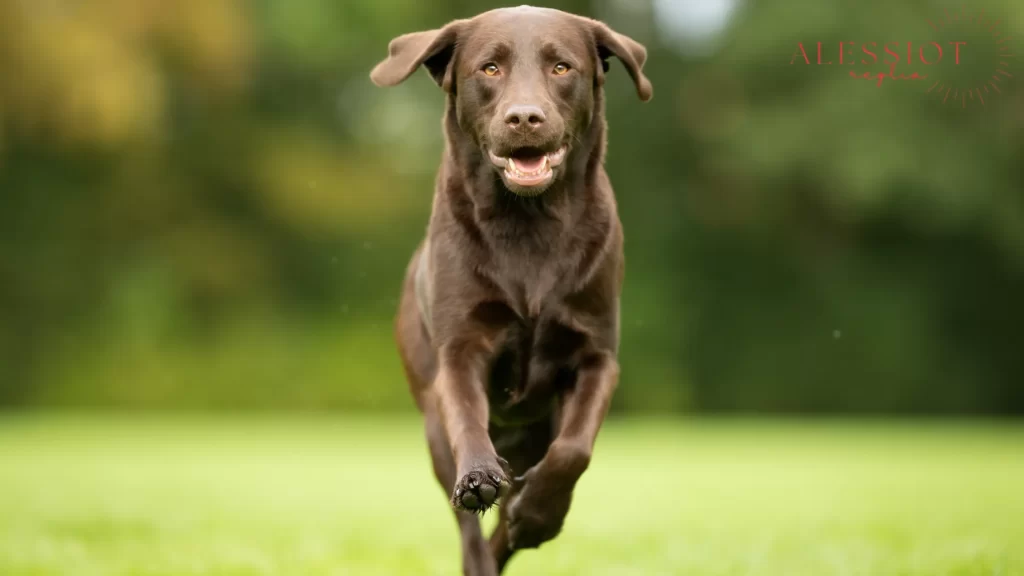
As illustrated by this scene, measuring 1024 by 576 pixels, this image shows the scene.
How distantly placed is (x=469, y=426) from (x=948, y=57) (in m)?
15.7

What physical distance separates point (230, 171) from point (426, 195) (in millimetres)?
2984

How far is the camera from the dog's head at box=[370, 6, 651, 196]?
4.07 meters

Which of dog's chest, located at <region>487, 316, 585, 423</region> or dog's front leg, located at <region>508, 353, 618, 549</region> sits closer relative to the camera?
dog's front leg, located at <region>508, 353, 618, 549</region>

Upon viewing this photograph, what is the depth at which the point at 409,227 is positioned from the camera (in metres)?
20.3

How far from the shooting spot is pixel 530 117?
3.99 m

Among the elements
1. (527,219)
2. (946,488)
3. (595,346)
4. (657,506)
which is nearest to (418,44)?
(527,219)

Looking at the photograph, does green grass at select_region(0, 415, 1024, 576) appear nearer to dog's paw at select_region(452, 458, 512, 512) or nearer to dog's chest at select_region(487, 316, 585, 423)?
dog's chest at select_region(487, 316, 585, 423)

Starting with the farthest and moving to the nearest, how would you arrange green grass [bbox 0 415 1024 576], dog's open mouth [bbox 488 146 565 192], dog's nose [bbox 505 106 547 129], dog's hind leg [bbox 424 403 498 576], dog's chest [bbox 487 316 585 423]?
green grass [bbox 0 415 1024 576] < dog's hind leg [bbox 424 403 498 576] < dog's chest [bbox 487 316 585 423] < dog's open mouth [bbox 488 146 565 192] < dog's nose [bbox 505 106 547 129]

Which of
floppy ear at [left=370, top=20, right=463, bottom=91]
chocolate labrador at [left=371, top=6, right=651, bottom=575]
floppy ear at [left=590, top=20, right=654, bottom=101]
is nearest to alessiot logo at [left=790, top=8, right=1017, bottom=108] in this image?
floppy ear at [left=590, top=20, right=654, bottom=101]

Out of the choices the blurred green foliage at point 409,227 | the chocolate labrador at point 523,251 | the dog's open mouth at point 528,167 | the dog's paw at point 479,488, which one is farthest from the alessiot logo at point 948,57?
the dog's paw at point 479,488

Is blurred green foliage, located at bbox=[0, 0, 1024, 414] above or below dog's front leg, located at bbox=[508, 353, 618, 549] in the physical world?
above

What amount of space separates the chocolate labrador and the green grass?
1.08 meters

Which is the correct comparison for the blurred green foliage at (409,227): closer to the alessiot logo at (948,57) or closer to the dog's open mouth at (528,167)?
the alessiot logo at (948,57)

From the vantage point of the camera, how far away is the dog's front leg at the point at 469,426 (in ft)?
12.4
